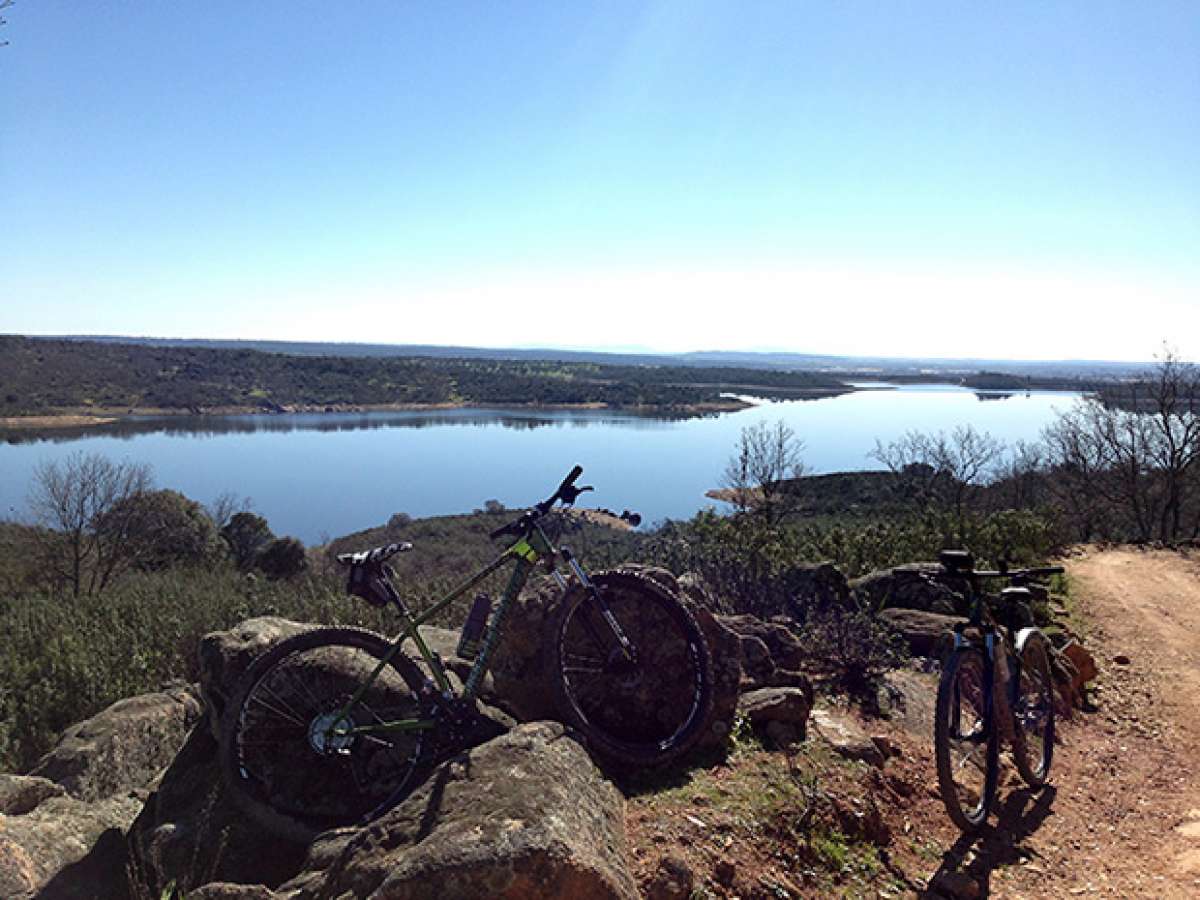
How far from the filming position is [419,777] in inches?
142

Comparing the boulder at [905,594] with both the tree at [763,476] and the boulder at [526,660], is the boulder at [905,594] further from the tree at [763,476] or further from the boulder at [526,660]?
the tree at [763,476]

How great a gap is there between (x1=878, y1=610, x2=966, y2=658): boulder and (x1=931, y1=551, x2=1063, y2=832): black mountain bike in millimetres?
1851

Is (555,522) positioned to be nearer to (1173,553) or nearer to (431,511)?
(1173,553)

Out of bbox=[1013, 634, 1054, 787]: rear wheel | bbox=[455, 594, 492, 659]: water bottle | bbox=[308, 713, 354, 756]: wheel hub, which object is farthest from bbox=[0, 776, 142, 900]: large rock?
bbox=[1013, 634, 1054, 787]: rear wheel

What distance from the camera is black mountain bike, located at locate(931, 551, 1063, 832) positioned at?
A: 13.5 ft

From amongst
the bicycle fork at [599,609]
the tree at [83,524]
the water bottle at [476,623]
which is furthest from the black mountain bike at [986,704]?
the tree at [83,524]

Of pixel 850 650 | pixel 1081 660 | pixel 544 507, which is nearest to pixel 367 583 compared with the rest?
pixel 544 507

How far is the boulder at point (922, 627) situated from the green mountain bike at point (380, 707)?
4104mm

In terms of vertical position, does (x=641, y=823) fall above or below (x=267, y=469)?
above

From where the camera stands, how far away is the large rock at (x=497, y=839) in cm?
241

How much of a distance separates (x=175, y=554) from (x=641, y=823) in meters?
24.7

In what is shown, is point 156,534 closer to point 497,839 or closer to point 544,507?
point 544,507

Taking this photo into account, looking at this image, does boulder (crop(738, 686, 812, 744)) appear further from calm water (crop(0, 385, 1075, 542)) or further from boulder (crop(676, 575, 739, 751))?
calm water (crop(0, 385, 1075, 542))

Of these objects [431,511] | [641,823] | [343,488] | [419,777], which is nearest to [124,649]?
[419,777]
